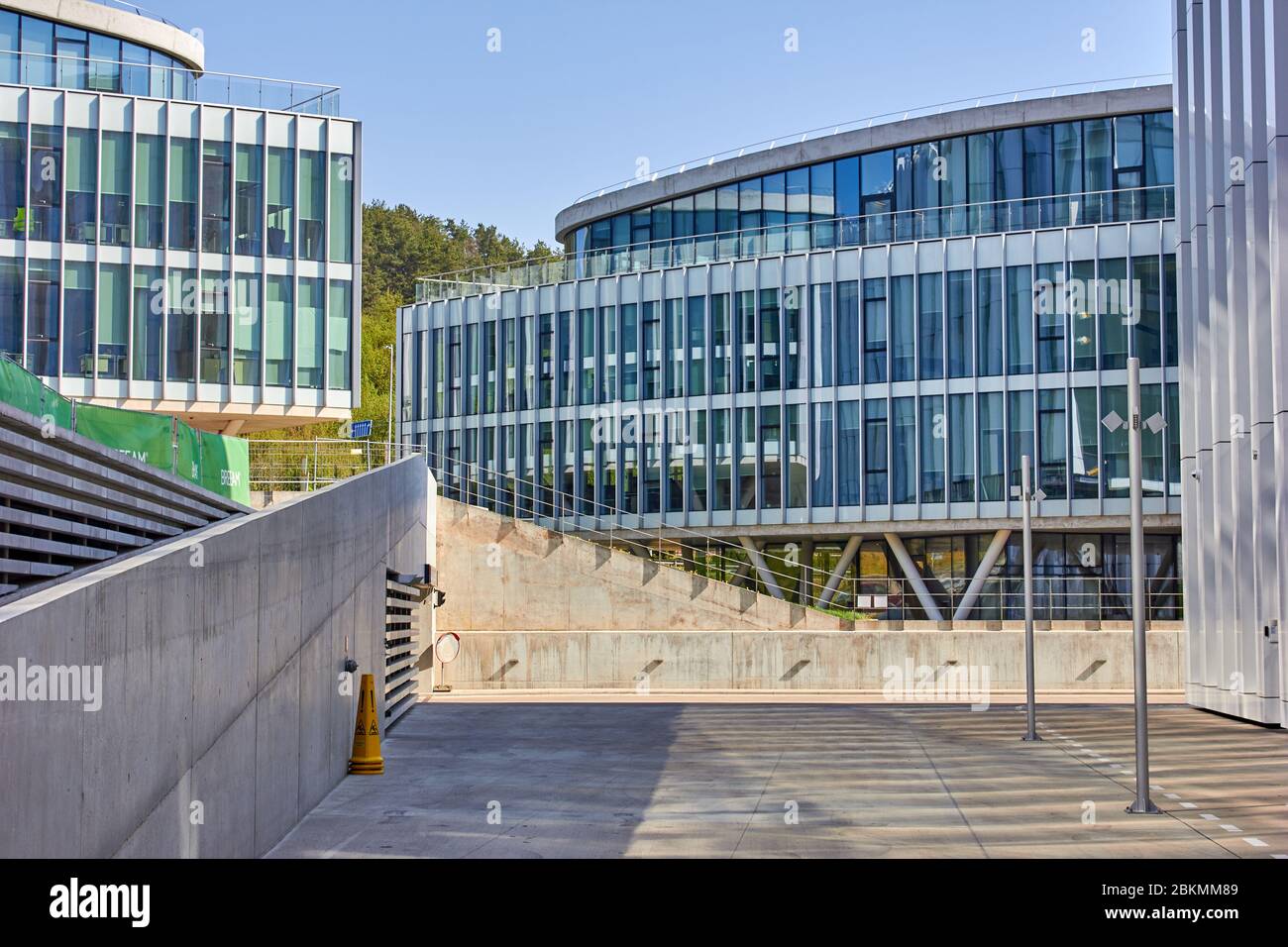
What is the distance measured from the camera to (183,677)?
33.7 feet

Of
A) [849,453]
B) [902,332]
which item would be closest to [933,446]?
[849,453]

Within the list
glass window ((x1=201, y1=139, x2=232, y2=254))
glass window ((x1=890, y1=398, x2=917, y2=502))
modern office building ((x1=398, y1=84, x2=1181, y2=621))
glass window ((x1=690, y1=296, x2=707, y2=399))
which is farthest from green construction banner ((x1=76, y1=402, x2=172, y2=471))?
glass window ((x1=690, y1=296, x2=707, y2=399))

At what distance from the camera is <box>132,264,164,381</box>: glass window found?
40306 millimetres

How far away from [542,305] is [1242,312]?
3096 centimetres

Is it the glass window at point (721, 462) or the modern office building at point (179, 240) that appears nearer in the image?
the modern office building at point (179, 240)

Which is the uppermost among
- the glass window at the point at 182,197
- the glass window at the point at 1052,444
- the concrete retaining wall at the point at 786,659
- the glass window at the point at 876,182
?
the glass window at the point at 876,182

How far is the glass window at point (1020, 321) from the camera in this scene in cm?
4559

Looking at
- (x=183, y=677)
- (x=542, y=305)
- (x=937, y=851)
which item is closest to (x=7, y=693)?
(x=183, y=677)

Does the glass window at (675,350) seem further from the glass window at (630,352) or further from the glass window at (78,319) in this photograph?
the glass window at (78,319)

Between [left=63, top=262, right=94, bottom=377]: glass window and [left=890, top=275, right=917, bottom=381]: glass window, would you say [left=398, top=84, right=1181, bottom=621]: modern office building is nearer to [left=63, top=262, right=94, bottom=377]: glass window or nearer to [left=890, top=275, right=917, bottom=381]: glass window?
[left=890, top=275, right=917, bottom=381]: glass window

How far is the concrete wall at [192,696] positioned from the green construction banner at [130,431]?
3.17m

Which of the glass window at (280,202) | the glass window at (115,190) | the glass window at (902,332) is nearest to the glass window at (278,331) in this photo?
the glass window at (280,202)
